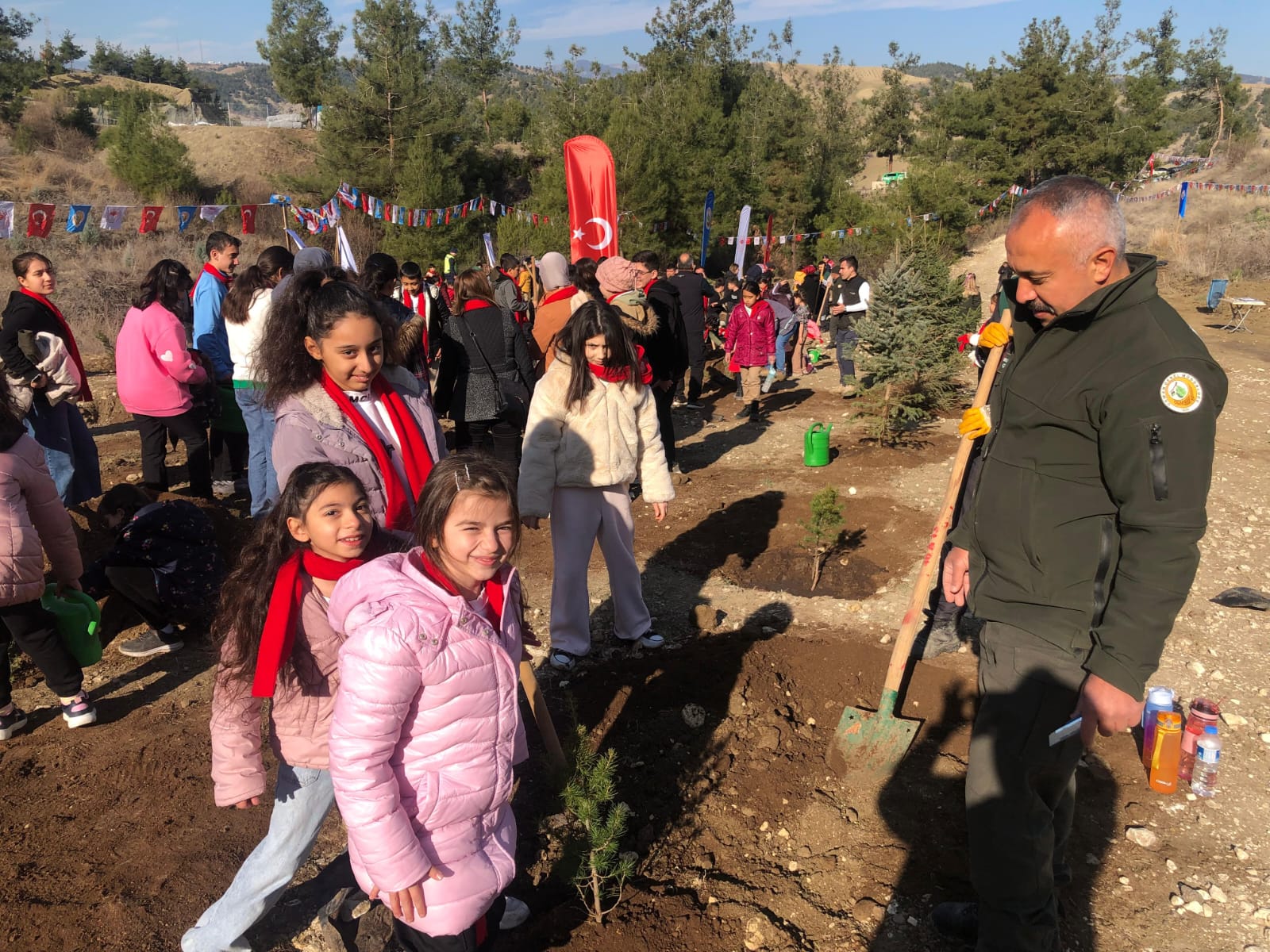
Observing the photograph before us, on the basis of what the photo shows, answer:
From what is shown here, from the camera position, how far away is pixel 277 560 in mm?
2258

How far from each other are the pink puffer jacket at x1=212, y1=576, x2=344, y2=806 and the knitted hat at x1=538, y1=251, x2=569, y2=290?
4857 mm

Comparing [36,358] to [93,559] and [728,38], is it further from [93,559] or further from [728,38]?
[728,38]

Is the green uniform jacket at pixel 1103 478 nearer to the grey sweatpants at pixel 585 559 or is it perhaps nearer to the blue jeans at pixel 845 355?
the grey sweatpants at pixel 585 559

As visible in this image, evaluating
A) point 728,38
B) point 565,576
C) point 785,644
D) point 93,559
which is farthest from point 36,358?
point 728,38

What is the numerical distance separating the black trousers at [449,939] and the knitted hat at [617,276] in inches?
198

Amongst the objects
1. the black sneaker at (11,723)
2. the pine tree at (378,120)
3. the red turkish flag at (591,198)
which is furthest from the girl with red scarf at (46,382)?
the pine tree at (378,120)

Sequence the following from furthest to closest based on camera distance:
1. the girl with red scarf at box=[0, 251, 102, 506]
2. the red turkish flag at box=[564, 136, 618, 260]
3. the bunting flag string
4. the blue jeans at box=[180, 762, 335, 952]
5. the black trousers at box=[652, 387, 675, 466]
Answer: the bunting flag string → the red turkish flag at box=[564, 136, 618, 260] → the black trousers at box=[652, 387, 675, 466] → the girl with red scarf at box=[0, 251, 102, 506] → the blue jeans at box=[180, 762, 335, 952]

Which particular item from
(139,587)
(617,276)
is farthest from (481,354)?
(139,587)

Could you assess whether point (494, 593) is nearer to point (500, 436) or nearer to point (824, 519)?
point (824, 519)

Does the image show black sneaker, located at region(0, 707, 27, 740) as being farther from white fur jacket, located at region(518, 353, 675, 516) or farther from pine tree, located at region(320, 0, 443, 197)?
pine tree, located at region(320, 0, 443, 197)

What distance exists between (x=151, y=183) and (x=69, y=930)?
3050 centimetres

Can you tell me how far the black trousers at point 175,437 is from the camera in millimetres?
6414

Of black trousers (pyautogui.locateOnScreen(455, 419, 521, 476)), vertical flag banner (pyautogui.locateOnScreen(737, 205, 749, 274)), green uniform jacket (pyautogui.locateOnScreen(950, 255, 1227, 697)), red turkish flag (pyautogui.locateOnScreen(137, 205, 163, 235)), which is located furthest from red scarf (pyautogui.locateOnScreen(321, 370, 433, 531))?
vertical flag banner (pyautogui.locateOnScreen(737, 205, 749, 274))

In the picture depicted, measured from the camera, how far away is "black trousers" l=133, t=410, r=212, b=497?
21.0 ft
